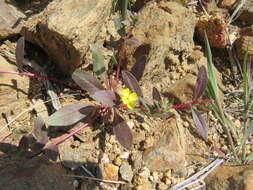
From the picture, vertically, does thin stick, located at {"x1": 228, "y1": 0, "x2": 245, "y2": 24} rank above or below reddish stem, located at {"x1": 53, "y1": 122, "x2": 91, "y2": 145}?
above

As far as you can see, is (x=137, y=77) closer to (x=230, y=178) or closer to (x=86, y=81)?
(x=86, y=81)

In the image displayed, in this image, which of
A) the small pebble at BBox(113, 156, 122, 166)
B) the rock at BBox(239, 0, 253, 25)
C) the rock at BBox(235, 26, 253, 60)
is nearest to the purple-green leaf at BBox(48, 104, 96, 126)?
the small pebble at BBox(113, 156, 122, 166)

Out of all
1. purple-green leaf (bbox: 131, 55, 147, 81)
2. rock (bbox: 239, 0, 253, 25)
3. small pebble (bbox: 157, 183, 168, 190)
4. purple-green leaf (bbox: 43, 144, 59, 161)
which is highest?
rock (bbox: 239, 0, 253, 25)

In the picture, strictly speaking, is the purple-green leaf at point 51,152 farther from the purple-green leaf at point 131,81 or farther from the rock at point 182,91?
the rock at point 182,91

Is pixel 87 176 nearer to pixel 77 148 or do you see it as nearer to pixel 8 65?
pixel 77 148

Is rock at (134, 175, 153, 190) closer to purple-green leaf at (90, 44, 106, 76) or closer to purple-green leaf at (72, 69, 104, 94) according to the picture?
purple-green leaf at (72, 69, 104, 94)

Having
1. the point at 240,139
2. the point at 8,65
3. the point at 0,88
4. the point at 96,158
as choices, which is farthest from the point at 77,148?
the point at 240,139

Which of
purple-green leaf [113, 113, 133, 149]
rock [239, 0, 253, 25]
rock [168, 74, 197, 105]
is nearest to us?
purple-green leaf [113, 113, 133, 149]

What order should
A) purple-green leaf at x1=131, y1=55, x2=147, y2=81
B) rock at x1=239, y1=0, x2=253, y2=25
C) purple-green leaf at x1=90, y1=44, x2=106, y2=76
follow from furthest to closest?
rock at x1=239, y1=0, x2=253, y2=25 → purple-green leaf at x1=131, y1=55, x2=147, y2=81 → purple-green leaf at x1=90, y1=44, x2=106, y2=76
